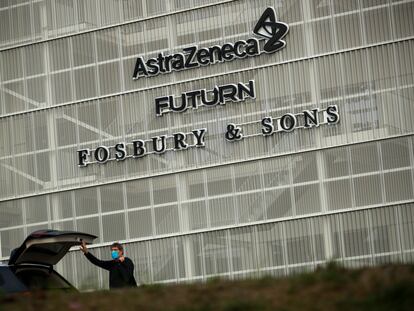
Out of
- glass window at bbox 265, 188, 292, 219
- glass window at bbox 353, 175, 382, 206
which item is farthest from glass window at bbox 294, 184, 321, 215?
glass window at bbox 353, 175, 382, 206

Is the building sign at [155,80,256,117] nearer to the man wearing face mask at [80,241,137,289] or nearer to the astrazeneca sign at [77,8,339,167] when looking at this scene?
the astrazeneca sign at [77,8,339,167]

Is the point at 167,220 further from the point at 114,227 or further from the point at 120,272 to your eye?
the point at 120,272

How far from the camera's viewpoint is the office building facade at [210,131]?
31219mm

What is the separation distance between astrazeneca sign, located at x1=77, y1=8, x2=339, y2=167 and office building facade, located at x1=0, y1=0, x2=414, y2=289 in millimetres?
44

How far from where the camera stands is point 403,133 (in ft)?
102

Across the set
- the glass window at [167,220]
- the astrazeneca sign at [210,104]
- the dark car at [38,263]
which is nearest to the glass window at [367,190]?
the astrazeneca sign at [210,104]

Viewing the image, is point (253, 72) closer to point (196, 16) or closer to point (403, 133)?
point (196, 16)

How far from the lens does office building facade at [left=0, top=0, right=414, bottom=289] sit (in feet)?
102

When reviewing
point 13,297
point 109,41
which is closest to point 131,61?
point 109,41

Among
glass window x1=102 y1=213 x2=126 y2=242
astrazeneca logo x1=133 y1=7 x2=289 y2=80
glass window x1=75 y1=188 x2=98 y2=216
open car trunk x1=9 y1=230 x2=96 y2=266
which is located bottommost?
open car trunk x1=9 y1=230 x2=96 y2=266

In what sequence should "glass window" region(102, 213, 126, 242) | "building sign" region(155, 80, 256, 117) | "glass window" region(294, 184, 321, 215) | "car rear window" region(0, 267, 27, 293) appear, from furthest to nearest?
1. "glass window" region(102, 213, 126, 242)
2. "building sign" region(155, 80, 256, 117)
3. "glass window" region(294, 184, 321, 215)
4. "car rear window" region(0, 267, 27, 293)

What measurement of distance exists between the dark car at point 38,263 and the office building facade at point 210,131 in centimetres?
1310

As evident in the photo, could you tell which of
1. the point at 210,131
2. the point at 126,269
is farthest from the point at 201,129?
the point at 126,269

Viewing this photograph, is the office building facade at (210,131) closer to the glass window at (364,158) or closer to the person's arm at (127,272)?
the glass window at (364,158)
